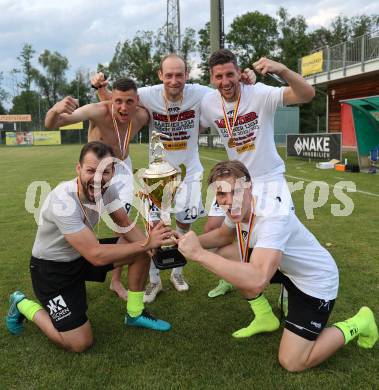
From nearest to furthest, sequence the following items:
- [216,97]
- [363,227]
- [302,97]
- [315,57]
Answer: [302,97] < [216,97] < [363,227] < [315,57]

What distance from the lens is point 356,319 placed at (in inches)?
120

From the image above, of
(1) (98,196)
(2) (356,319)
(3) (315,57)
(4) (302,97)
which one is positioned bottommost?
(2) (356,319)

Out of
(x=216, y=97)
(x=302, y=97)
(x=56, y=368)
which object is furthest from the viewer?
(x=216, y=97)

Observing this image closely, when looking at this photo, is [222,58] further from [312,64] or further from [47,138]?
[47,138]

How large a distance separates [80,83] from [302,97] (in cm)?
7375

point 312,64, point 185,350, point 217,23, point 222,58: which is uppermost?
point 217,23

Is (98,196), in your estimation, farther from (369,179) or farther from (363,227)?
(369,179)

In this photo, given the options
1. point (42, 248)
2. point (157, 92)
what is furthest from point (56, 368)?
point (157, 92)

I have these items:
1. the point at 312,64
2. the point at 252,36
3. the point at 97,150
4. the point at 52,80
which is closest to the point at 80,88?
the point at 52,80

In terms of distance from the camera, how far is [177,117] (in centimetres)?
415

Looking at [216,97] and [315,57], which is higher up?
[315,57]

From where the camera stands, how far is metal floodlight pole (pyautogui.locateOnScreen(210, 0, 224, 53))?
16.4m

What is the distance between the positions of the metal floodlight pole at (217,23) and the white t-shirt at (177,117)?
522 inches

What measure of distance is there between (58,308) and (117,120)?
1716 millimetres
